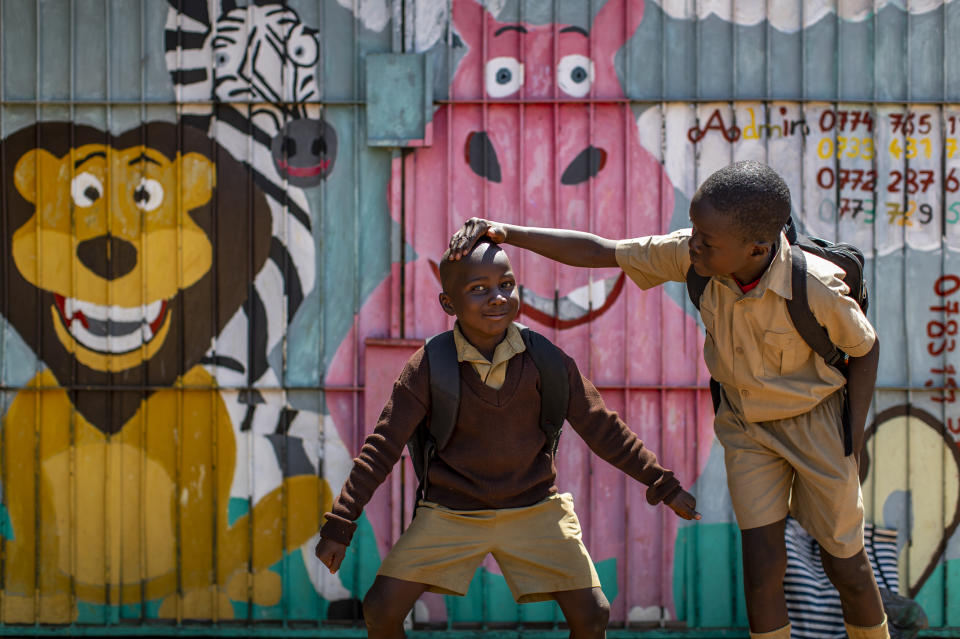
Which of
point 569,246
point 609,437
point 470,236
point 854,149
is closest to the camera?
point 470,236

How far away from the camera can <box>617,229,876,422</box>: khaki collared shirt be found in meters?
2.70

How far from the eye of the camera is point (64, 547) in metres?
4.14

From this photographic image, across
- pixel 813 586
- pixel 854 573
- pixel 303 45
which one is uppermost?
pixel 303 45

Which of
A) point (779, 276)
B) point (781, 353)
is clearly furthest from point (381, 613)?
point (779, 276)

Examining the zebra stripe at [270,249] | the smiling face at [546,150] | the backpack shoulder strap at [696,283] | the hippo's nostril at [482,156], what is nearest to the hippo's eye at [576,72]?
the smiling face at [546,150]

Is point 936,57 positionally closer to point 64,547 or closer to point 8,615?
point 64,547

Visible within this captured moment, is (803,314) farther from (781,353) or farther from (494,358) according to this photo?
(494,358)

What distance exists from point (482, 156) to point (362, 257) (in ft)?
2.42

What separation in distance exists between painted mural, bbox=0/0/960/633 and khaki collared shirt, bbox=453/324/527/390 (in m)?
1.24

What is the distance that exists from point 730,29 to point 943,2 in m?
1.00

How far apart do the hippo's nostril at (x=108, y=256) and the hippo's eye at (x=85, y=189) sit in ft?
0.60

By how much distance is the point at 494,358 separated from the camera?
112 inches

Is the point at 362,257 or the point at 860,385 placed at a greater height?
the point at 362,257

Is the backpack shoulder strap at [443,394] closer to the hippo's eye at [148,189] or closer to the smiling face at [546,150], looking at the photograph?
the smiling face at [546,150]
